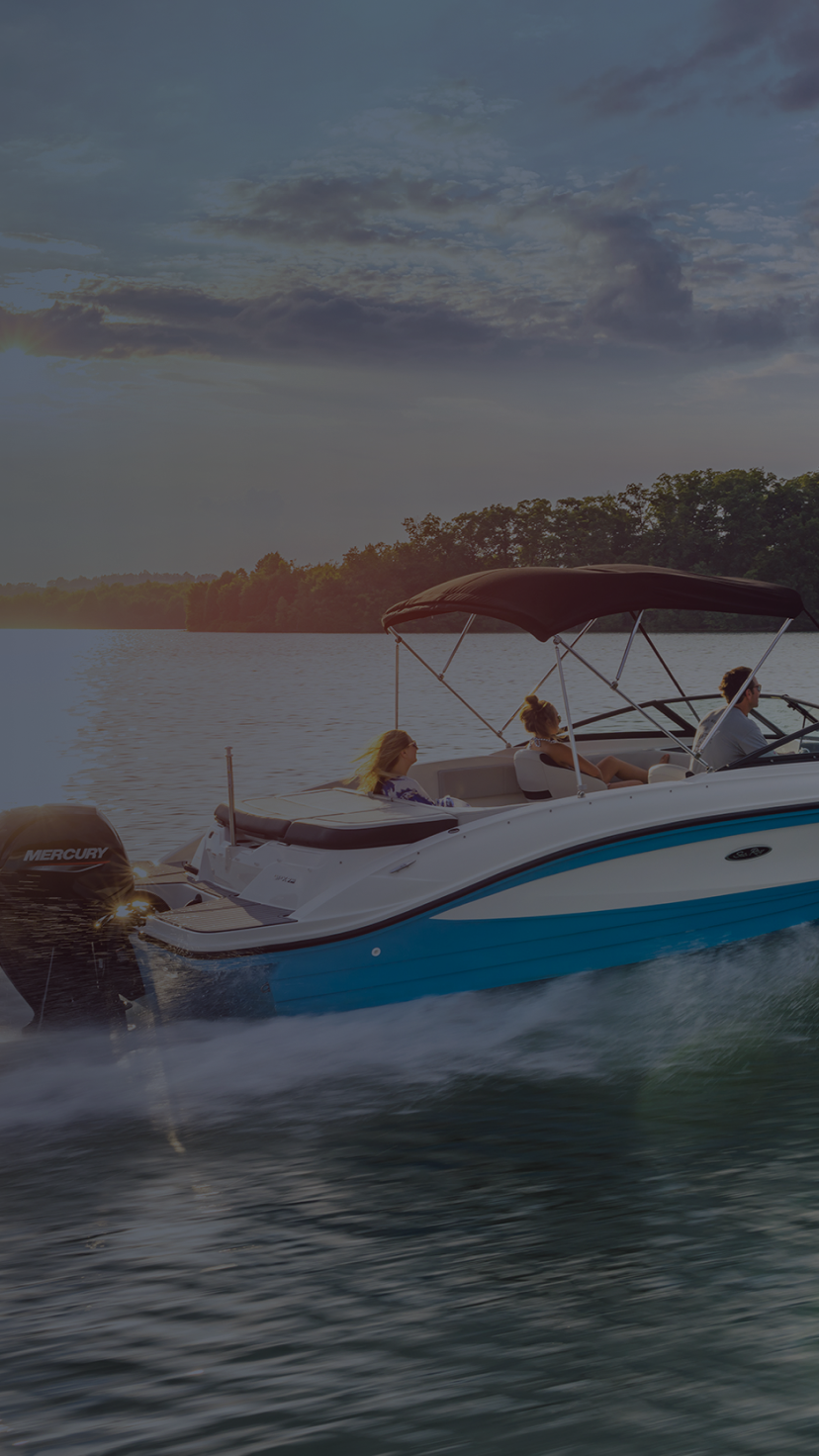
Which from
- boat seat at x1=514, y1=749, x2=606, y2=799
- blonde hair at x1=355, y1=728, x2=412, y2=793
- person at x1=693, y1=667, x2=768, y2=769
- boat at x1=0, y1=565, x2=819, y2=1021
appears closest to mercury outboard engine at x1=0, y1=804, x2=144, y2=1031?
boat at x1=0, y1=565, x2=819, y2=1021

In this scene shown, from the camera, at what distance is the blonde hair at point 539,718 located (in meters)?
6.54

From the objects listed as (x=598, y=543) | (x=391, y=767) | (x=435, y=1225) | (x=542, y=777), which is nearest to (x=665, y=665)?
(x=542, y=777)

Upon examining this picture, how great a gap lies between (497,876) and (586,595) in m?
1.40

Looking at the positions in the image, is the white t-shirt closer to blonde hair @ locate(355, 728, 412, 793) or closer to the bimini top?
the bimini top

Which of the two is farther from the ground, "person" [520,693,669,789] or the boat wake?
"person" [520,693,669,789]

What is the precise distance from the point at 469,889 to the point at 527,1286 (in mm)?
2021

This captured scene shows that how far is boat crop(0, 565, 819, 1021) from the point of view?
5.06 metres

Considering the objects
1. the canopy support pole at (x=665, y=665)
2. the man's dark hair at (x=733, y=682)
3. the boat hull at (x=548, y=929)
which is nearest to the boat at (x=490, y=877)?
the boat hull at (x=548, y=929)

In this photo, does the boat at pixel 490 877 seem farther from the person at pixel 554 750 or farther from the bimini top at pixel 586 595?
the person at pixel 554 750

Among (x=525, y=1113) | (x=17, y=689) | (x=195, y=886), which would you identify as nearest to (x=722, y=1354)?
(x=525, y=1113)

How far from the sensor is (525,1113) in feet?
14.9

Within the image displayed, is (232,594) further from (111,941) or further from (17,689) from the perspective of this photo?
(111,941)

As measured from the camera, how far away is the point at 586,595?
558 centimetres

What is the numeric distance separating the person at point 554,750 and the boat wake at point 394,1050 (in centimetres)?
108
